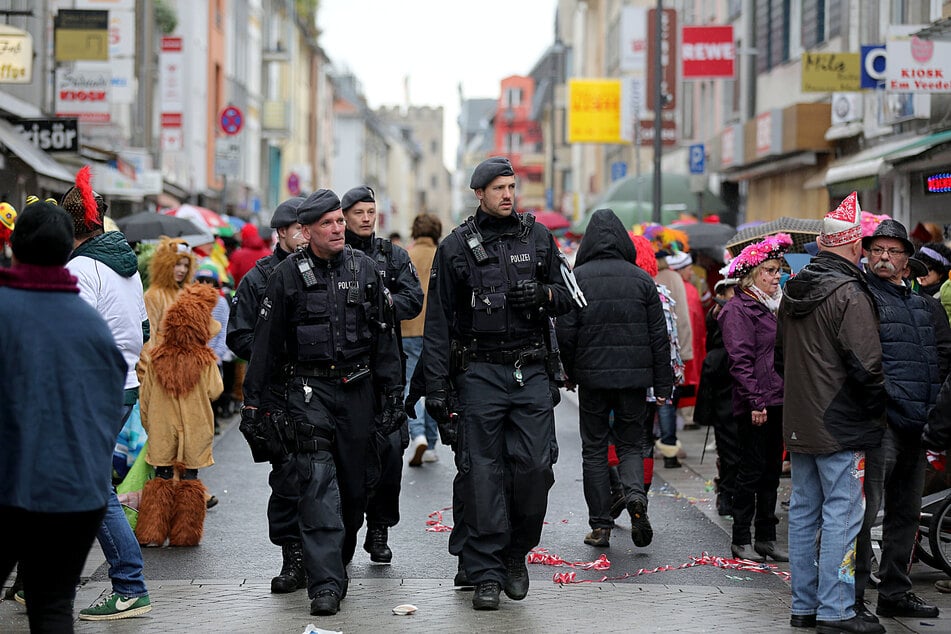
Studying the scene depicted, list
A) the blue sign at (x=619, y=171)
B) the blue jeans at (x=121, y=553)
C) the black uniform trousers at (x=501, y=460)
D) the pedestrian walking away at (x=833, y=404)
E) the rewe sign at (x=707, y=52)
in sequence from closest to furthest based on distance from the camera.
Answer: the pedestrian walking away at (x=833, y=404) < the blue jeans at (x=121, y=553) < the black uniform trousers at (x=501, y=460) < the rewe sign at (x=707, y=52) < the blue sign at (x=619, y=171)

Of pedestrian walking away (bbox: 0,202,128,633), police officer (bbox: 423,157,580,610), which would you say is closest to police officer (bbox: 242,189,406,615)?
police officer (bbox: 423,157,580,610)

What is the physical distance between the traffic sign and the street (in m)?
20.8

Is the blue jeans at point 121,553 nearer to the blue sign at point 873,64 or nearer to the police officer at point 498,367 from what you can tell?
the police officer at point 498,367

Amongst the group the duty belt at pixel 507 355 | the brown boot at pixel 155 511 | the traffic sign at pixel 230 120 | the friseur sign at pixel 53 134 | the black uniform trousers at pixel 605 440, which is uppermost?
the traffic sign at pixel 230 120

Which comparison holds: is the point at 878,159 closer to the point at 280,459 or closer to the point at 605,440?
the point at 605,440

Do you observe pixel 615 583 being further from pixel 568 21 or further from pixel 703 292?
pixel 568 21

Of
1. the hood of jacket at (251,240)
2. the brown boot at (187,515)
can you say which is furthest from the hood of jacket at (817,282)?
the hood of jacket at (251,240)

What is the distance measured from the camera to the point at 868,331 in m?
6.94

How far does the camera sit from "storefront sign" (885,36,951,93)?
1501 centimetres

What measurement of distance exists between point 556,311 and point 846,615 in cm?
198

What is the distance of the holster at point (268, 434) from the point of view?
7.41 meters

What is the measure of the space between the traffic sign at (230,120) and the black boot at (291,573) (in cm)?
2372

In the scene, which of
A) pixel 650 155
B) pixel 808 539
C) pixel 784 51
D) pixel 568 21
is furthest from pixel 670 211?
pixel 568 21

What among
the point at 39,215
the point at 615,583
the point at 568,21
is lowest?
the point at 615,583
